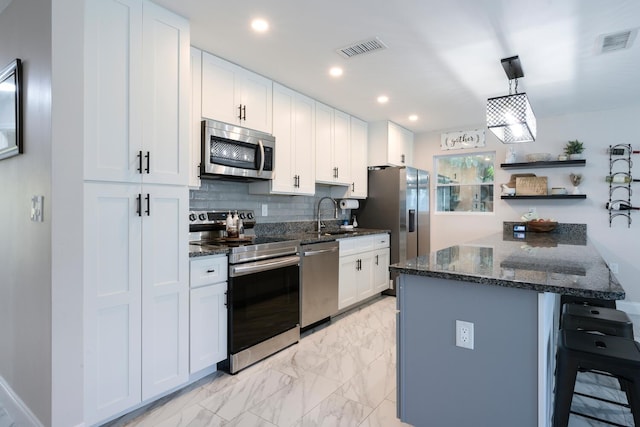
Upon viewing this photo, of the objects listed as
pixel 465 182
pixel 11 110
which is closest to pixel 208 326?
pixel 11 110

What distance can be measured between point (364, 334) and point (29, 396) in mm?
2400

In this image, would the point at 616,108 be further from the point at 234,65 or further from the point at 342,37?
the point at 234,65

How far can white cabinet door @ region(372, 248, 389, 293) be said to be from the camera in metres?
4.23

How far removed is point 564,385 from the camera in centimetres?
149

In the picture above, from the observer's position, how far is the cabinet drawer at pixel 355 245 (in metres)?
3.64

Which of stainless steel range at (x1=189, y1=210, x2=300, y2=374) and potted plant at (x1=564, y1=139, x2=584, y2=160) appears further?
potted plant at (x1=564, y1=139, x2=584, y2=160)

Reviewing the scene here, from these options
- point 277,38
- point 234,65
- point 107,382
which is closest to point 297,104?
point 234,65

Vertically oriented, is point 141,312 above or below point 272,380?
above

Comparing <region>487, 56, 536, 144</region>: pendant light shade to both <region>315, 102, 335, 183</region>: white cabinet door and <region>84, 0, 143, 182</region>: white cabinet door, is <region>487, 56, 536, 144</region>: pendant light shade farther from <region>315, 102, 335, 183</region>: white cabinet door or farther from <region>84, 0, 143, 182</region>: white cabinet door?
<region>84, 0, 143, 182</region>: white cabinet door

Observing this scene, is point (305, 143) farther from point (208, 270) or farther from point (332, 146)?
point (208, 270)

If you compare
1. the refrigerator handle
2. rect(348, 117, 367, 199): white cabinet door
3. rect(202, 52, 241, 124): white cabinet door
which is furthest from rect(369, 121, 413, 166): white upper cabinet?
rect(202, 52, 241, 124): white cabinet door

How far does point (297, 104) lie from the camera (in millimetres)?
3475

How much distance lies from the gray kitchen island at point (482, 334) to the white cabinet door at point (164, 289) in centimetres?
132

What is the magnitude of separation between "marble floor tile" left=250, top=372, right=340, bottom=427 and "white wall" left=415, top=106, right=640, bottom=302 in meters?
3.64
